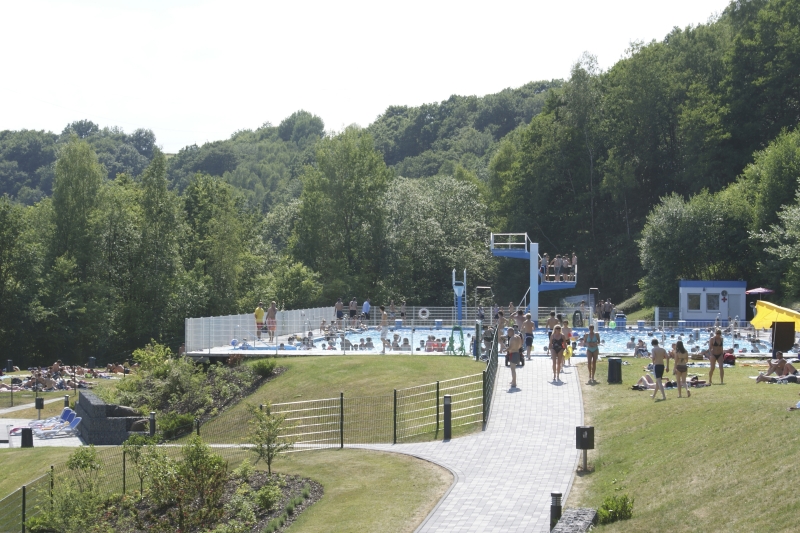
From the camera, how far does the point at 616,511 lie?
13.6 m

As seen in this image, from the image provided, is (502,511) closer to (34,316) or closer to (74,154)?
(34,316)

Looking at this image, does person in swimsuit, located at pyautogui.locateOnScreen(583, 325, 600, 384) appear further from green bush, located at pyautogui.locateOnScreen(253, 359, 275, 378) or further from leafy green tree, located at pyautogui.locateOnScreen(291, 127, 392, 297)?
leafy green tree, located at pyautogui.locateOnScreen(291, 127, 392, 297)

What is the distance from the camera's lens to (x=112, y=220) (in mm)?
60906

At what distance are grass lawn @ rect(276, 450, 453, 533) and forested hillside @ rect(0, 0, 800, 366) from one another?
36.0 metres

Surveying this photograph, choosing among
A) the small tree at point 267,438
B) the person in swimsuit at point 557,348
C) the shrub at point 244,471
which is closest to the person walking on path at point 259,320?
the person in swimsuit at point 557,348

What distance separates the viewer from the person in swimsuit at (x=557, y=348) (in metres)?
26.2

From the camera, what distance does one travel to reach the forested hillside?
55719mm

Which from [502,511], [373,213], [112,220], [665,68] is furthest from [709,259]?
[502,511]

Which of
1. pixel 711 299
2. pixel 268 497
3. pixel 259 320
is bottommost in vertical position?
pixel 268 497

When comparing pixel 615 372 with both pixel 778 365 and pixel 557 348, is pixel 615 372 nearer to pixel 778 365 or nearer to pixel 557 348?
pixel 557 348

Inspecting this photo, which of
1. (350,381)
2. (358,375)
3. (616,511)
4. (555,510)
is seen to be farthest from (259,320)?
(616,511)

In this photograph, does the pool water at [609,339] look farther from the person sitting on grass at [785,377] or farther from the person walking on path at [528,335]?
the person sitting on grass at [785,377]

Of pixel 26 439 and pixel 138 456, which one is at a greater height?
pixel 138 456

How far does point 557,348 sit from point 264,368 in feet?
34.1
